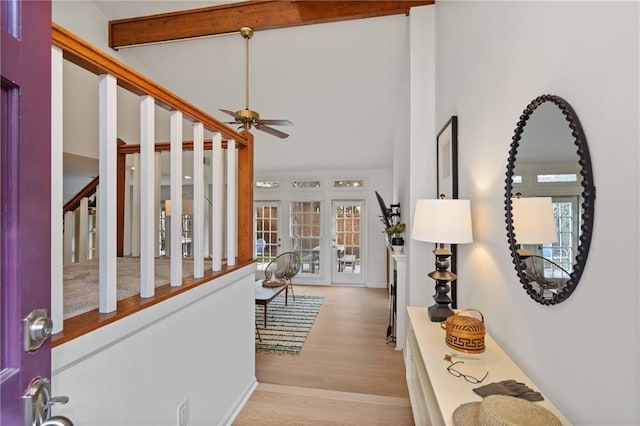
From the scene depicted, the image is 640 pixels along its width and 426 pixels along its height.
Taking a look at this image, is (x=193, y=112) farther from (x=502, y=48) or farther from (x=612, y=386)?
(x=612, y=386)

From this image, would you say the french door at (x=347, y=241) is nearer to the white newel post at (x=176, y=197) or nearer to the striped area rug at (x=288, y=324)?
the striped area rug at (x=288, y=324)

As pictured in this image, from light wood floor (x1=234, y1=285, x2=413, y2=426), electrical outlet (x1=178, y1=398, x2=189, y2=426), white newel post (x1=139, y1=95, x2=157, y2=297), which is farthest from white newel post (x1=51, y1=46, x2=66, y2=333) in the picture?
light wood floor (x1=234, y1=285, x2=413, y2=426)

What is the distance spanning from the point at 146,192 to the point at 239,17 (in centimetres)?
286

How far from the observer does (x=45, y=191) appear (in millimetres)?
657

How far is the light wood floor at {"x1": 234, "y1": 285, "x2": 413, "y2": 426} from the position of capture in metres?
2.09

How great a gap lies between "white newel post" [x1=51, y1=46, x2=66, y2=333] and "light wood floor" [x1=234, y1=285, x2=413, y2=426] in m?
1.61

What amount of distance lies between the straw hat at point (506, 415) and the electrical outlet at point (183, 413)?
4.22ft

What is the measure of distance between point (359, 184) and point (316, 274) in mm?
2082

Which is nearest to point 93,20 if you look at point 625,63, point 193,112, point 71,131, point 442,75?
point 71,131

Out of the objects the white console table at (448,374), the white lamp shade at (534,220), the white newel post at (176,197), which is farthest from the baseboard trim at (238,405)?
the white lamp shade at (534,220)

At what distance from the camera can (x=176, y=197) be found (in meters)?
1.48

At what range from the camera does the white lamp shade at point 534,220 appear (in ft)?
3.32

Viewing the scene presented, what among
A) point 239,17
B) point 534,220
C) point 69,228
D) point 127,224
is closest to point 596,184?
point 534,220

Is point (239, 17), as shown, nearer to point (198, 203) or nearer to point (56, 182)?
point (198, 203)
